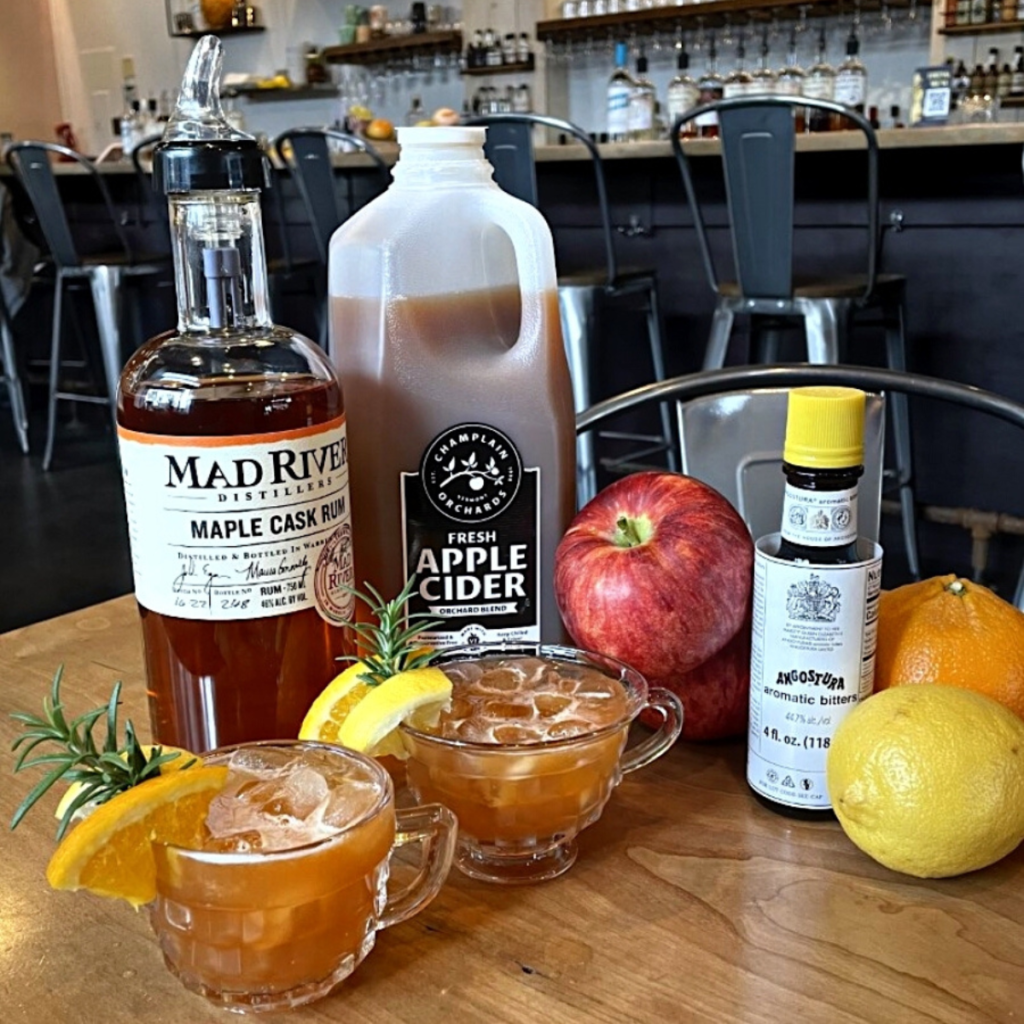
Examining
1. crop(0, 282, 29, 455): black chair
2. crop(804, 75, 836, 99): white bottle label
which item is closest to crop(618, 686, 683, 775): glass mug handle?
crop(804, 75, 836, 99): white bottle label

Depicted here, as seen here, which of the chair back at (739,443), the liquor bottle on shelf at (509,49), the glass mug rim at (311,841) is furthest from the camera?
the liquor bottle on shelf at (509,49)

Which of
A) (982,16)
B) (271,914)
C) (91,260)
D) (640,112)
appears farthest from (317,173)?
(271,914)

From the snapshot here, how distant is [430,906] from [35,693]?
0.35m

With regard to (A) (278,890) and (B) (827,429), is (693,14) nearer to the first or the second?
(B) (827,429)

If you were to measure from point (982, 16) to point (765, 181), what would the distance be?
210cm

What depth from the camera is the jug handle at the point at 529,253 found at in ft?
2.02

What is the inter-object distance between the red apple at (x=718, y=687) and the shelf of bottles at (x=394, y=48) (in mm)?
4585

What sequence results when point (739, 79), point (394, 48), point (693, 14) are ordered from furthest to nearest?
point (394, 48), point (693, 14), point (739, 79)

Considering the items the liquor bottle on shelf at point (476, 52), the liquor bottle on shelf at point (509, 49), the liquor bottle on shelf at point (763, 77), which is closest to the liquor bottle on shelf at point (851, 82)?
the liquor bottle on shelf at point (763, 77)

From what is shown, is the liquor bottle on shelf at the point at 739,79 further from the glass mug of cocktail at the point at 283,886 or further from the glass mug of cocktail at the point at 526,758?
the glass mug of cocktail at the point at 283,886

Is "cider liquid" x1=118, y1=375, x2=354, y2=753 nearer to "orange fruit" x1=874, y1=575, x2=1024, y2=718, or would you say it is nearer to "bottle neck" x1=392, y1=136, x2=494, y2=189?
"bottle neck" x1=392, y1=136, x2=494, y2=189

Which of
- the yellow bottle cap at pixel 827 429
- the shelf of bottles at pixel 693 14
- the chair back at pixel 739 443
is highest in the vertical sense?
the shelf of bottles at pixel 693 14

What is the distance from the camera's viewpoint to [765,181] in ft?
6.36

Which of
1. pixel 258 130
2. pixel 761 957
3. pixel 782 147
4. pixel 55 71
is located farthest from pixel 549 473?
pixel 55 71
